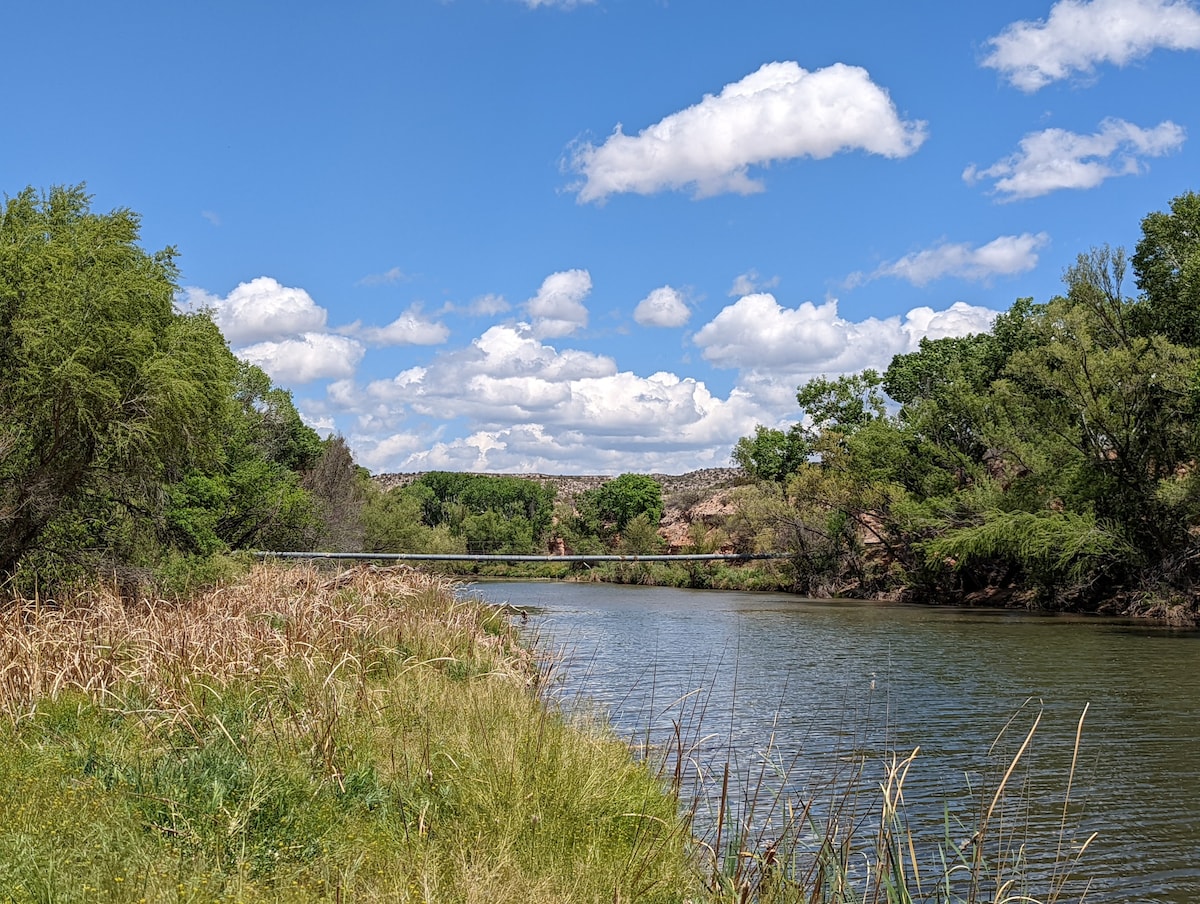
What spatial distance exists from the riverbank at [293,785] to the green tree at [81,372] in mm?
7321

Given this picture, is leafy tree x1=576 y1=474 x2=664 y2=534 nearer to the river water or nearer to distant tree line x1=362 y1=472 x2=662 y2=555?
distant tree line x1=362 y1=472 x2=662 y2=555

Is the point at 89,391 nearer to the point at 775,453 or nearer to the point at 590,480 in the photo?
the point at 775,453

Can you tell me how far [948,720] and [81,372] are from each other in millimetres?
15594

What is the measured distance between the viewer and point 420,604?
1894 cm

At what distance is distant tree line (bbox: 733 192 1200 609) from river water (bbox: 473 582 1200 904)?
4.89 m

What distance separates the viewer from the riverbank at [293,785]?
5547 millimetres

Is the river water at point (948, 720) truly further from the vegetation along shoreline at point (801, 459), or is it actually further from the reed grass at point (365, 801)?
the vegetation along shoreline at point (801, 459)

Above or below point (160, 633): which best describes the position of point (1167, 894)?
below

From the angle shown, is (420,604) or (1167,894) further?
(420,604)

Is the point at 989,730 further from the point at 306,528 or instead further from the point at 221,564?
the point at 306,528

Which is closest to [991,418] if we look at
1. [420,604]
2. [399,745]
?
[420,604]

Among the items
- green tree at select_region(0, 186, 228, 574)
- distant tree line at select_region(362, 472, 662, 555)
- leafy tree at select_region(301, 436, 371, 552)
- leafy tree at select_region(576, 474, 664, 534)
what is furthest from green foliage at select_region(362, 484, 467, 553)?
green tree at select_region(0, 186, 228, 574)

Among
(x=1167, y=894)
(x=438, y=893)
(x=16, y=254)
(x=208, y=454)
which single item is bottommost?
(x=1167, y=894)

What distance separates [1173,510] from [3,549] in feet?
121
